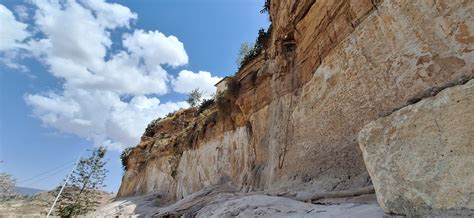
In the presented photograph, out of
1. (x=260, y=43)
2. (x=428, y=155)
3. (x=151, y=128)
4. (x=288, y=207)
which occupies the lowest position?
(x=288, y=207)

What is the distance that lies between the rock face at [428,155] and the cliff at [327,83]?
311 mm

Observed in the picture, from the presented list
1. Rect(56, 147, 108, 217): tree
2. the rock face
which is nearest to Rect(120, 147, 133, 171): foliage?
Rect(56, 147, 108, 217): tree

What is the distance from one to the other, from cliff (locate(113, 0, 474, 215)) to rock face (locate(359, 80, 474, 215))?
31cm

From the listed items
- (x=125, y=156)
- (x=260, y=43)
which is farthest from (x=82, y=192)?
(x=260, y=43)

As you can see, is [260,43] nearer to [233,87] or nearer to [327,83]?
[233,87]

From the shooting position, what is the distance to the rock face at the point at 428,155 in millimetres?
2383

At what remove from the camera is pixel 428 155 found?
8.59 ft

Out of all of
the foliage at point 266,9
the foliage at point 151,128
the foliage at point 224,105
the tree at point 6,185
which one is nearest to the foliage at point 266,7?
the foliage at point 266,9

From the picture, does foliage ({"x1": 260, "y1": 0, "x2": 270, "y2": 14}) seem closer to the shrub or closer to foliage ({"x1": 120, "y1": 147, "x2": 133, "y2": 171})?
the shrub

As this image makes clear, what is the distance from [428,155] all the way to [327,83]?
19.5 ft

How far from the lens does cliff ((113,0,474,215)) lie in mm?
5078

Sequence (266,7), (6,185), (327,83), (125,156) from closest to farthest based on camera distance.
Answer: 1. (327,83)
2. (266,7)
3. (125,156)
4. (6,185)

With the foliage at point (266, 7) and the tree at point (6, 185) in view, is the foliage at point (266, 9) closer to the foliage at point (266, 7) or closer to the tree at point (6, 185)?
the foliage at point (266, 7)

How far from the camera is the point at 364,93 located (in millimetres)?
6793
